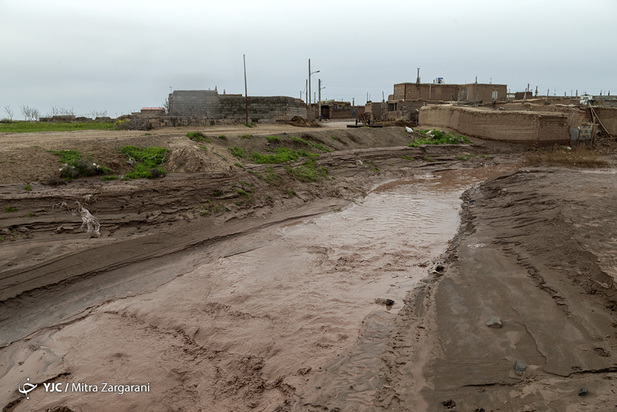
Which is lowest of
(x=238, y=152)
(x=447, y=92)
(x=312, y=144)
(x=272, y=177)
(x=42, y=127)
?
(x=272, y=177)

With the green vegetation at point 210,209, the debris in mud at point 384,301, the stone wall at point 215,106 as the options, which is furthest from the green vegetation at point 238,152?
the stone wall at point 215,106

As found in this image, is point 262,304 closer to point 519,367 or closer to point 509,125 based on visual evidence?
point 519,367

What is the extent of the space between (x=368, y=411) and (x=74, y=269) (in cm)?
516

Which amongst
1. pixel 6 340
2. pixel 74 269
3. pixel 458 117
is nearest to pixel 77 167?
pixel 74 269

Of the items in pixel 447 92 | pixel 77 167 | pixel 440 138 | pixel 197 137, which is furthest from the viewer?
pixel 447 92

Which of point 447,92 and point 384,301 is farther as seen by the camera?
point 447,92

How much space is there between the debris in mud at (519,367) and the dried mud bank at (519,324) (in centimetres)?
1

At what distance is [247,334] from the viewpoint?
4.89 meters

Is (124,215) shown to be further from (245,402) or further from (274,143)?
(274,143)

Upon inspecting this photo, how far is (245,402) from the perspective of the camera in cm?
370

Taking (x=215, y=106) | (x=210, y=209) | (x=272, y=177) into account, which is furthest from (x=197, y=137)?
(x=215, y=106)

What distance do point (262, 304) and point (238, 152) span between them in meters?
8.19

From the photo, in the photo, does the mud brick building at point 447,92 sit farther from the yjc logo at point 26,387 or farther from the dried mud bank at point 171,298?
the yjc logo at point 26,387

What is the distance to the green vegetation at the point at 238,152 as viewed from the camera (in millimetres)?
12856
